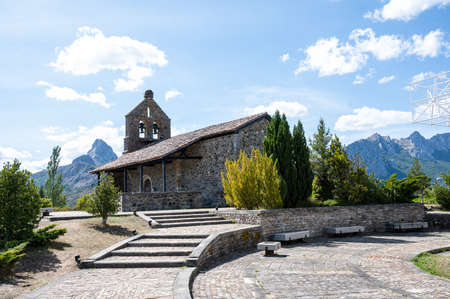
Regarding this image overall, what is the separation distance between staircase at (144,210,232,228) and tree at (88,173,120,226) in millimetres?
1506

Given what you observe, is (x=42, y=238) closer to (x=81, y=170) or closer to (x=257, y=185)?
(x=257, y=185)

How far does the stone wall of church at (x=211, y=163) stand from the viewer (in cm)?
1667

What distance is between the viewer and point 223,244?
8.24 meters

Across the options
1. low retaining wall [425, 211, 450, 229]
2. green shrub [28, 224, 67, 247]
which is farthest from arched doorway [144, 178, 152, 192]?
low retaining wall [425, 211, 450, 229]

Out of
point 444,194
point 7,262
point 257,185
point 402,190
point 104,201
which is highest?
point 257,185

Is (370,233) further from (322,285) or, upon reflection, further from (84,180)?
(84,180)

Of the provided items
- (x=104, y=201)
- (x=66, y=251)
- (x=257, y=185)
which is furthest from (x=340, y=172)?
(x=66, y=251)

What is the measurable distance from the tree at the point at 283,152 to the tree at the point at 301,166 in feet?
0.86

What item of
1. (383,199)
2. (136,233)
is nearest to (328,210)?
(383,199)

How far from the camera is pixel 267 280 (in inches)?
223

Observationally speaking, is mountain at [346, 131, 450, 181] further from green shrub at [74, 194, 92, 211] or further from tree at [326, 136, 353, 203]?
green shrub at [74, 194, 92, 211]

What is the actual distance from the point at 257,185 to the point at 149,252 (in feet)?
17.7

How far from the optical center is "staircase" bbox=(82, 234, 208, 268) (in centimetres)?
651

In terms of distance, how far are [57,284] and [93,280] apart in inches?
21.5
